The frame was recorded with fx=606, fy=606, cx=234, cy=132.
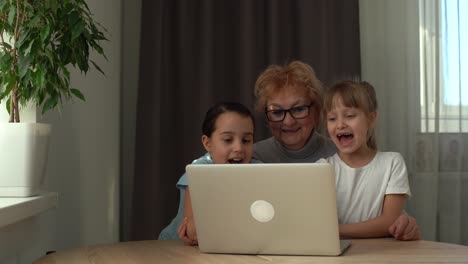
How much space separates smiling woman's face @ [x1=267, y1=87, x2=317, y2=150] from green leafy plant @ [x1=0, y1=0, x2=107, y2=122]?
2.65 ft

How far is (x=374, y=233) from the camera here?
5.62ft

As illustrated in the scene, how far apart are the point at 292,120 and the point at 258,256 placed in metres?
1.01

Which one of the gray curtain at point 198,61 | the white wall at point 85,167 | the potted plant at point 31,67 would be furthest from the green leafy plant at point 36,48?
the gray curtain at point 198,61

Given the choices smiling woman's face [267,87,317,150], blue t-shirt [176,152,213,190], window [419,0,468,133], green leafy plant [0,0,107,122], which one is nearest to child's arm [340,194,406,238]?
blue t-shirt [176,152,213,190]

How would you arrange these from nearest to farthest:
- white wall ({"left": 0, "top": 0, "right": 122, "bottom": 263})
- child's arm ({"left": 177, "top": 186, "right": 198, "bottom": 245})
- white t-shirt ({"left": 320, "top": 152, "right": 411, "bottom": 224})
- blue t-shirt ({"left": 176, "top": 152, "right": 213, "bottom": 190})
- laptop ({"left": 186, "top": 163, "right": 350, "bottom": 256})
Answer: laptop ({"left": 186, "top": 163, "right": 350, "bottom": 256}) → child's arm ({"left": 177, "top": 186, "right": 198, "bottom": 245}) → white t-shirt ({"left": 320, "top": 152, "right": 411, "bottom": 224}) → blue t-shirt ({"left": 176, "top": 152, "right": 213, "bottom": 190}) → white wall ({"left": 0, "top": 0, "right": 122, "bottom": 263})

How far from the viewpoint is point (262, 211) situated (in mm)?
1349

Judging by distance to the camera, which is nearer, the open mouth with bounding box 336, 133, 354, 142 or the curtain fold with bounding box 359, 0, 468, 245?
the open mouth with bounding box 336, 133, 354, 142

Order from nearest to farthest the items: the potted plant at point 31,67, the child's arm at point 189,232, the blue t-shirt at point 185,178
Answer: the child's arm at point 189,232 < the potted plant at point 31,67 < the blue t-shirt at point 185,178

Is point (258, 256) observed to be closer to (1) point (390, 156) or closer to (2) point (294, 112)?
(1) point (390, 156)

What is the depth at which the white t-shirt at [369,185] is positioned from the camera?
1838 millimetres

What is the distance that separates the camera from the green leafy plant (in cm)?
169

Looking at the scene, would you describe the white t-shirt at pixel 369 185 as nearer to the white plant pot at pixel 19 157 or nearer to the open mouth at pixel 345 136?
the open mouth at pixel 345 136

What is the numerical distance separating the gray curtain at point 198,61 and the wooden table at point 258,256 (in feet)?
4.95

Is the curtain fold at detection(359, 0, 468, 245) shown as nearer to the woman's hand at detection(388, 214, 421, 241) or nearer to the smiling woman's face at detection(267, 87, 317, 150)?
the smiling woman's face at detection(267, 87, 317, 150)
